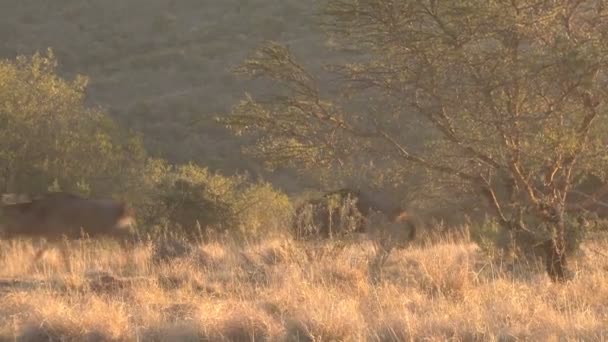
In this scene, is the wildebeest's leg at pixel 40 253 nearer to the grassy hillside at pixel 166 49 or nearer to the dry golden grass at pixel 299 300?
the dry golden grass at pixel 299 300

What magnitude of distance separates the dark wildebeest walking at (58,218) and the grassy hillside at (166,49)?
21.3 m

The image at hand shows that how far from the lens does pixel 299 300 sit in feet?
25.1

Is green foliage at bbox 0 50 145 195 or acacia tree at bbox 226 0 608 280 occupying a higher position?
acacia tree at bbox 226 0 608 280

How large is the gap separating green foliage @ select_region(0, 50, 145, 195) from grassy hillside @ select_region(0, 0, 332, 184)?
1644 centimetres

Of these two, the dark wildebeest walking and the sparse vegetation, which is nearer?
the sparse vegetation

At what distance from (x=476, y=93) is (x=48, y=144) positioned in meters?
9.76

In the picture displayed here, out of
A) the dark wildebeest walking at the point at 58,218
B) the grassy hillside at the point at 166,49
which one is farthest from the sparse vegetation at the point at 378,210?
the grassy hillside at the point at 166,49

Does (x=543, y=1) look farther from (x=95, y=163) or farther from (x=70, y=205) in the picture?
(x=95, y=163)

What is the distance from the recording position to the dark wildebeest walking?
39.1 ft

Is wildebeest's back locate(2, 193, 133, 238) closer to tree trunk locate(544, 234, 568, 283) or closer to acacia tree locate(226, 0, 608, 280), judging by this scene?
acacia tree locate(226, 0, 608, 280)

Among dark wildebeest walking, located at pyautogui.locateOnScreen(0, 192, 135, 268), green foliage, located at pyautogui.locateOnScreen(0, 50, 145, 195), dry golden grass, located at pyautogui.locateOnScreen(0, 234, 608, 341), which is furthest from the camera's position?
green foliage, located at pyautogui.locateOnScreen(0, 50, 145, 195)

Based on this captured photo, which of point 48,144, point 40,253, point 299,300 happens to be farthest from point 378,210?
point 299,300

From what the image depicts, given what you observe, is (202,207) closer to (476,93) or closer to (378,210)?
(378,210)

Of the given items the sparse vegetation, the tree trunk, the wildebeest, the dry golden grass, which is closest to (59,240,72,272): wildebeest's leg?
the sparse vegetation
